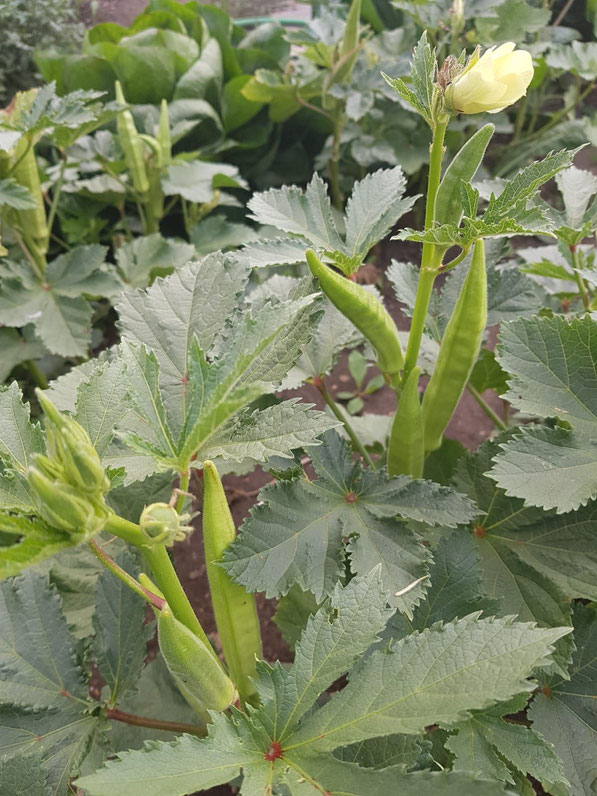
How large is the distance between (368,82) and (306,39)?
0.29m

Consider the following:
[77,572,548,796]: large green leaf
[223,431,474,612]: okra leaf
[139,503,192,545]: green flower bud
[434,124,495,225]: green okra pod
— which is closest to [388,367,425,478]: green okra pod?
[223,431,474,612]: okra leaf

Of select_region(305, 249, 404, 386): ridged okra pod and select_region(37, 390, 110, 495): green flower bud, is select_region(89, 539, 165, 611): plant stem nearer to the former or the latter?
select_region(37, 390, 110, 495): green flower bud

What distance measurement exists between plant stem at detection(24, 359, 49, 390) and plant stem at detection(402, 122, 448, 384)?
1.40 m

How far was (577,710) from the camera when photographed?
3.07ft

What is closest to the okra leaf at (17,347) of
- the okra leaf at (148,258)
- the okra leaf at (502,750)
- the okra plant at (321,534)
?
the okra leaf at (148,258)

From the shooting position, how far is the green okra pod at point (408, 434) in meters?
0.99

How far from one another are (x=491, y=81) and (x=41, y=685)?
0.94 meters

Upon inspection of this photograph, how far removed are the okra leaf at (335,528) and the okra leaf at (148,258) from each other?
4.01ft

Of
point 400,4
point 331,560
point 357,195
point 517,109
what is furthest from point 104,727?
point 517,109

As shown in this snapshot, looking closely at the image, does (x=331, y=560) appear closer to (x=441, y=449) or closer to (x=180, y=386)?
(x=180, y=386)

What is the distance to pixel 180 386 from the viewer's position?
89cm

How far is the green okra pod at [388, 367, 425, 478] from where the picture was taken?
3.25 feet

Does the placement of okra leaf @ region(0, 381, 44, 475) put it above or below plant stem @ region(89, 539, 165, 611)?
above

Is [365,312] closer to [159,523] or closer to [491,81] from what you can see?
[491,81]
